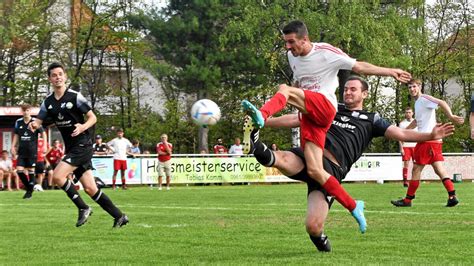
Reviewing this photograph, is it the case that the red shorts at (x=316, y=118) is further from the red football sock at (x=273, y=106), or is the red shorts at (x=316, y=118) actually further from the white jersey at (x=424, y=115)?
the white jersey at (x=424, y=115)

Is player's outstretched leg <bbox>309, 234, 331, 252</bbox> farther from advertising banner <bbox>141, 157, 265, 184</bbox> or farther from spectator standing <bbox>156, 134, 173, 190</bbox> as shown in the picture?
advertising banner <bbox>141, 157, 265, 184</bbox>

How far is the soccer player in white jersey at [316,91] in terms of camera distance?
28.8 feet

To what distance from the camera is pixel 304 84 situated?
9.30 meters

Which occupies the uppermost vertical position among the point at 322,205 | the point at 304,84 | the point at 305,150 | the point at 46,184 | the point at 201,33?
the point at 201,33

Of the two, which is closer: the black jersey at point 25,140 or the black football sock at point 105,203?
the black football sock at point 105,203

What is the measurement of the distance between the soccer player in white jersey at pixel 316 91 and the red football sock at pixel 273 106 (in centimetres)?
1

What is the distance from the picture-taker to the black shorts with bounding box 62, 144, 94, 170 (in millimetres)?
12055

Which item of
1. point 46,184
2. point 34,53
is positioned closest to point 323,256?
point 46,184

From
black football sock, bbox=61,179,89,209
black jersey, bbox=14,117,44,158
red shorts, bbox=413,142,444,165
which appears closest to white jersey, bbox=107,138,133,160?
black jersey, bbox=14,117,44,158

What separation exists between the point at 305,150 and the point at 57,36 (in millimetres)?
42345

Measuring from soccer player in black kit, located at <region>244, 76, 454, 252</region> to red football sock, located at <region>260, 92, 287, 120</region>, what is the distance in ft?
1.16

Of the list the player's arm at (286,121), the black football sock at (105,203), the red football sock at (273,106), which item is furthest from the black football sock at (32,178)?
the red football sock at (273,106)

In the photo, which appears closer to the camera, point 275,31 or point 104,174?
point 104,174

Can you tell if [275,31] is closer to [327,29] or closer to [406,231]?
[327,29]
